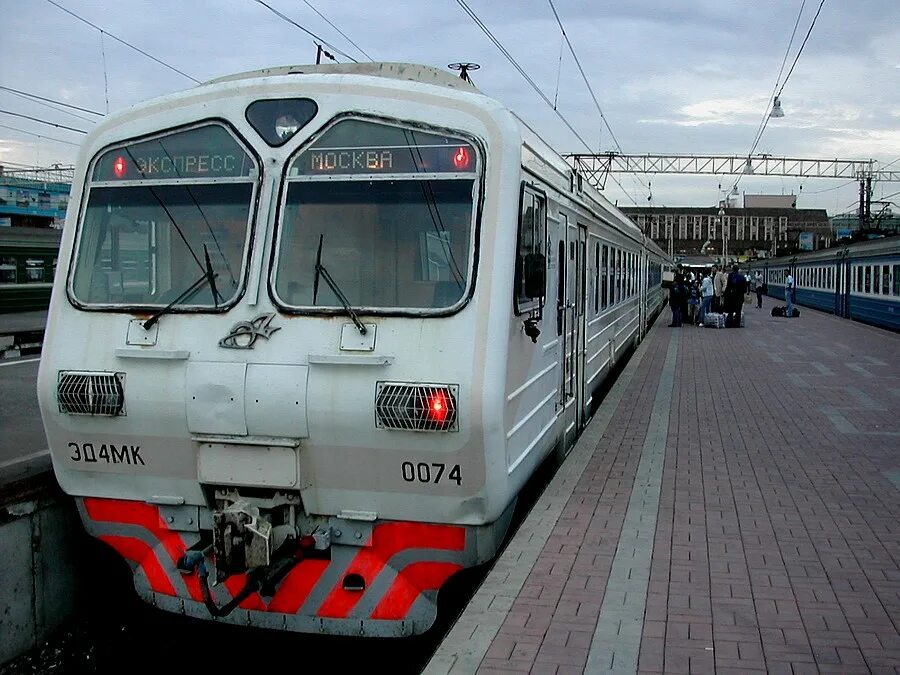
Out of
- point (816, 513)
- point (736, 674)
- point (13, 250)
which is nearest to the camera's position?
point (736, 674)

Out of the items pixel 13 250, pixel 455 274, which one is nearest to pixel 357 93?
pixel 455 274

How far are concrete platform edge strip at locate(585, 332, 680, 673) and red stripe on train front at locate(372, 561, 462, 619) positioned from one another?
0.92 m

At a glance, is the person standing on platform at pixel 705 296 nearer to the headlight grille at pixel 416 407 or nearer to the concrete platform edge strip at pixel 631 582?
the concrete platform edge strip at pixel 631 582

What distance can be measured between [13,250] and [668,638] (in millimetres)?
26880

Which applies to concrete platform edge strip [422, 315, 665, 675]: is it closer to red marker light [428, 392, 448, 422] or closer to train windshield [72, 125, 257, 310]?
red marker light [428, 392, 448, 422]

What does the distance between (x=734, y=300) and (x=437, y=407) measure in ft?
82.4

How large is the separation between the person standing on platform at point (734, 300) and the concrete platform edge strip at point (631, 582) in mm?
19611

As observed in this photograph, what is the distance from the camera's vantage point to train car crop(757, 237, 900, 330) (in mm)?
26547

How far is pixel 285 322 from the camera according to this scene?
206 inches

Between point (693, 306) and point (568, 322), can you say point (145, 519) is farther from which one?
point (693, 306)

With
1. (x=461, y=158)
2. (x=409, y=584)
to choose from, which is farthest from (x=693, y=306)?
(x=409, y=584)

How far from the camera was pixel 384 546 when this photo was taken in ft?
17.4

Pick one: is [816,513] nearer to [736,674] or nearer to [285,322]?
[736,674]

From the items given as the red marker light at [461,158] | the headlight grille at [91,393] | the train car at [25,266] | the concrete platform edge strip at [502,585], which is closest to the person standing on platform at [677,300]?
the train car at [25,266]
